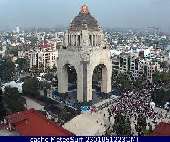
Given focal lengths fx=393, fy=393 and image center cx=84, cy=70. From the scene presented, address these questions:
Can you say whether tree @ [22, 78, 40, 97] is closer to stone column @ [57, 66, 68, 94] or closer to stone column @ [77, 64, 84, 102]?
stone column @ [57, 66, 68, 94]

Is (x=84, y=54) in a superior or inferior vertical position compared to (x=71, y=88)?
superior

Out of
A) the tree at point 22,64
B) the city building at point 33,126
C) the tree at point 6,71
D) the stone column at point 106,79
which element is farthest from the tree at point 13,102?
the tree at point 22,64

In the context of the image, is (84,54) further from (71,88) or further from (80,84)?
(71,88)

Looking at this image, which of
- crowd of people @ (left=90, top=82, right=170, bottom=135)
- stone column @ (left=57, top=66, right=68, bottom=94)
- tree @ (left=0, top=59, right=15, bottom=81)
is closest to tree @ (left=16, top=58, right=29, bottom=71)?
tree @ (left=0, top=59, right=15, bottom=81)

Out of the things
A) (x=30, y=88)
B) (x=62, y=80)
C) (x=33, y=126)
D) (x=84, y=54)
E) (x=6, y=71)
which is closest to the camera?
(x=33, y=126)

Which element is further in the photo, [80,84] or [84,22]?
[84,22]

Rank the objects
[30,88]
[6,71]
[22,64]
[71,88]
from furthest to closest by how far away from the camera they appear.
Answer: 1. [22,64]
2. [6,71]
3. [71,88]
4. [30,88]

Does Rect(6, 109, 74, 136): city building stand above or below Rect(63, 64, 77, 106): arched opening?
above

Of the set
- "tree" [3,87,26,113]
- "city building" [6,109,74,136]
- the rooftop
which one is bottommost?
"tree" [3,87,26,113]

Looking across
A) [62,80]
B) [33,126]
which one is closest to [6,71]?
[62,80]

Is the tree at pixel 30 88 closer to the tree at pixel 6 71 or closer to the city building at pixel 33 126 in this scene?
the tree at pixel 6 71

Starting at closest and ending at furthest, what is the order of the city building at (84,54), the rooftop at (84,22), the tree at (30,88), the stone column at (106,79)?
the city building at (84,54) < the rooftop at (84,22) < the stone column at (106,79) < the tree at (30,88)
